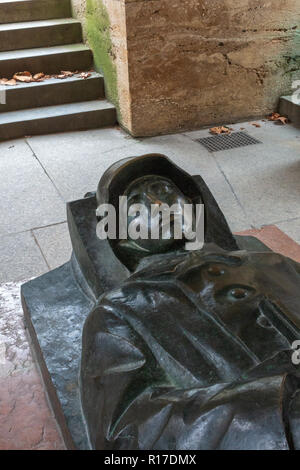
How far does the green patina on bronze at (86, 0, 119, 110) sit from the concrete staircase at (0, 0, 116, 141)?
4.7 inches

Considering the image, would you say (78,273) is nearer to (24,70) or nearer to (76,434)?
(76,434)

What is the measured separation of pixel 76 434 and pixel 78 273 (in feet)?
2.87

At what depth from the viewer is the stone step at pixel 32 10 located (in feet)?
20.2

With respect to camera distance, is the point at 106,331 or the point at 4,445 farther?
the point at 4,445

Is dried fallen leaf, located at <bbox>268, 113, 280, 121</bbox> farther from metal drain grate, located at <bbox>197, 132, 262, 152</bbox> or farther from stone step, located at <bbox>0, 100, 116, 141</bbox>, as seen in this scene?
stone step, located at <bbox>0, 100, 116, 141</bbox>

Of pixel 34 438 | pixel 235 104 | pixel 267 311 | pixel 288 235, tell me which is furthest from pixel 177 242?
pixel 235 104

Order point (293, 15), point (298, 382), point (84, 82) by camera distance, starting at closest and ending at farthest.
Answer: point (298, 382)
point (293, 15)
point (84, 82)

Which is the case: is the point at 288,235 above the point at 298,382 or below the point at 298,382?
below

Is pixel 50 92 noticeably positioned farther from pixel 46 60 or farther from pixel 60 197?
pixel 60 197

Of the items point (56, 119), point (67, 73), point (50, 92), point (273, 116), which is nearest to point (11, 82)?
point (50, 92)

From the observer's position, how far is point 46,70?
5.97m

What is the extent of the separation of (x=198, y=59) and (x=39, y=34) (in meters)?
1.98
